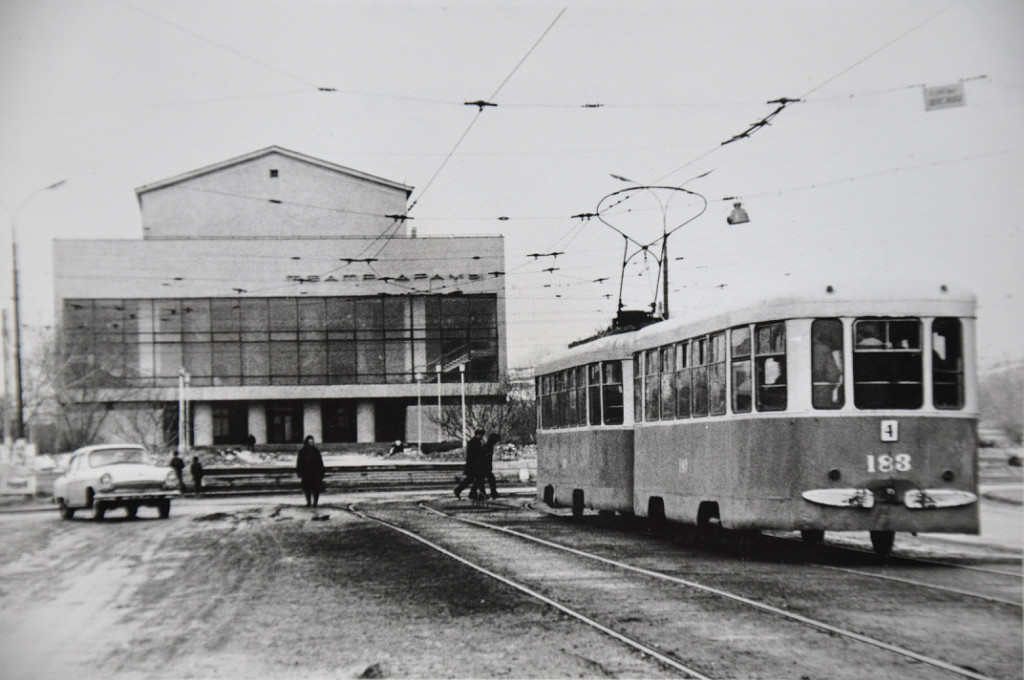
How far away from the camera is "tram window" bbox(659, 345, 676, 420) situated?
15445mm

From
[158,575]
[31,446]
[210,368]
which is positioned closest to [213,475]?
[210,368]

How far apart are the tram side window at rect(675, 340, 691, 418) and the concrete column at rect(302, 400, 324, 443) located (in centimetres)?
2902

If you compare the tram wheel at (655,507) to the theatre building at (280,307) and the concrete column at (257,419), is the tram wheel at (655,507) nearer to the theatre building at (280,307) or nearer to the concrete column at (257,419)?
the theatre building at (280,307)

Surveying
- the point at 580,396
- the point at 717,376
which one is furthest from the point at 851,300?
the point at 580,396

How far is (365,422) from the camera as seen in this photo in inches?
1726

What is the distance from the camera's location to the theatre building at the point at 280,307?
63.5ft

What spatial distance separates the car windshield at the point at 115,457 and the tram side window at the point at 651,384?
1215 cm

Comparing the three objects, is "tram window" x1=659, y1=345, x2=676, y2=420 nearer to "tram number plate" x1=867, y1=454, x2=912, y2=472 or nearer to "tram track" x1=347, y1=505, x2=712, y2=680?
"tram track" x1=347, y1=505, x2=712, y2=680

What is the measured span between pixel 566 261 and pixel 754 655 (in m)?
12.8

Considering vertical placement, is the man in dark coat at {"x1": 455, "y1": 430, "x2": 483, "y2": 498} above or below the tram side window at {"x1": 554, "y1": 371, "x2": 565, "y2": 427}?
below

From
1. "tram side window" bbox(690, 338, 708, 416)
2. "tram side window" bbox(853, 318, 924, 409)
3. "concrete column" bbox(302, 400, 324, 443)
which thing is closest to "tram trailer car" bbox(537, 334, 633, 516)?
"tram side window" bbox(690, 338, 708, 416)

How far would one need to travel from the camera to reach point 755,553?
14234 mm

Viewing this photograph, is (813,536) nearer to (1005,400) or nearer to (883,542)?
(883,542)

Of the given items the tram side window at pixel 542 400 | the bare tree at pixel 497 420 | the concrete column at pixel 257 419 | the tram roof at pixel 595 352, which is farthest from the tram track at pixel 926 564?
the concrete column at pixel 257 419
